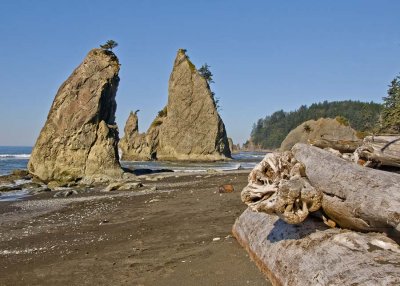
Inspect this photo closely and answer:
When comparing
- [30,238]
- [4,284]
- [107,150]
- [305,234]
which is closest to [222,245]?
[305,234]

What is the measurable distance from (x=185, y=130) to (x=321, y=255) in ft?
224

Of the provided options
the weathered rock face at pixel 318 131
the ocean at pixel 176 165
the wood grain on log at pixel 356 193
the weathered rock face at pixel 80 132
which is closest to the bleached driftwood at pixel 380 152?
the wood grain on log at pixel 356 193

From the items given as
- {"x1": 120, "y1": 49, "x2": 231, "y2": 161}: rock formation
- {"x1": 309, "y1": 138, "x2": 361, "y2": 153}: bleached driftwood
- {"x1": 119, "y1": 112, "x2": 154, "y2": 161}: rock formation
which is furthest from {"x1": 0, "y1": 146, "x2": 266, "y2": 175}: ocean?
{"x1": 309, "y1": 138, "x2": 361, "y2": 153}: bleached driftwood

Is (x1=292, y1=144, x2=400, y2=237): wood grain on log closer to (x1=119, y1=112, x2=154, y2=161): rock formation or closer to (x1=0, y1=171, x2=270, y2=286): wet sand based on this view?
(x1=0, y1=171, x2=270, y2=286): wet sand

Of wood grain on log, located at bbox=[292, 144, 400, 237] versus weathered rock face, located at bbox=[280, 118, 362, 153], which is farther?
weathered rock face, located at bbox=[280, 118, 362, 153]

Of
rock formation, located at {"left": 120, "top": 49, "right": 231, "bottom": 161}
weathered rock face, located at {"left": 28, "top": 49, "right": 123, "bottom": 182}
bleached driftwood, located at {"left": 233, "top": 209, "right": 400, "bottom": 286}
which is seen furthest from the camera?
rock formation, located at {"left": 120, "top": 49, "right": 231, "bottom": 161}

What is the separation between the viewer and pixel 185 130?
7269 centimetres

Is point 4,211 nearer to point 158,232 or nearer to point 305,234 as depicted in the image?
point 158,232

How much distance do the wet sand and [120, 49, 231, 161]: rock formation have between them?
55.6 meters

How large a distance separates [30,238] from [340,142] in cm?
790

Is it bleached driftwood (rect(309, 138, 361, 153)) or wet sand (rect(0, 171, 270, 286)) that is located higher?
bleached driftwood (rect(309, 138, 361, 153))

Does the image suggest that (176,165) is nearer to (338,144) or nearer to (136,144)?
(136,144)

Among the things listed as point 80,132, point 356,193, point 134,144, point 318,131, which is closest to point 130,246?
point 356,193

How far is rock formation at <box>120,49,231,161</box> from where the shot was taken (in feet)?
233
